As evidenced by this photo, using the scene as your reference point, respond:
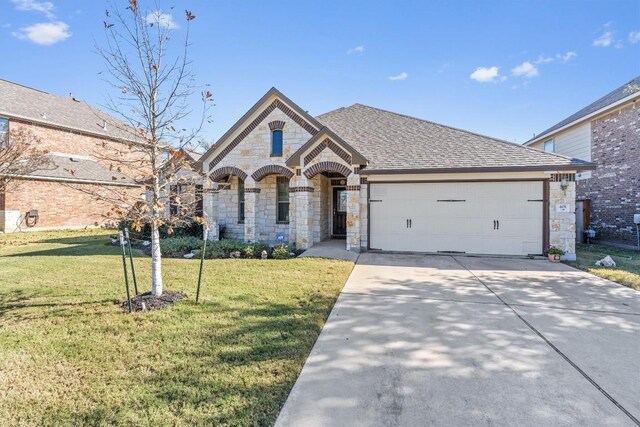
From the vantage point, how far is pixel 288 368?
3.28m

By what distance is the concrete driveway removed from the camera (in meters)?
2.64

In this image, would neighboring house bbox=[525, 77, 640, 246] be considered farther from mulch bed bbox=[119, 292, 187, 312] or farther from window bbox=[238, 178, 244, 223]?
mulch bed bbox=[119, 292, 187, 312]

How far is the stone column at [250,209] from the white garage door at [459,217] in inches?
183

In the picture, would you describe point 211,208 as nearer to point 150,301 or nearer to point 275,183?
point 275,183

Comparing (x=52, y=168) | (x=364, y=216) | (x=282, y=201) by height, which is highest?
(x=52, y=168)

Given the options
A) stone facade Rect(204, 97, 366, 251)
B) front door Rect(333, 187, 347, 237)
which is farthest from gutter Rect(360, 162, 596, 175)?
front door Rect(333, 187, 347, 237)

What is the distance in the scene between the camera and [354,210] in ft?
34.4

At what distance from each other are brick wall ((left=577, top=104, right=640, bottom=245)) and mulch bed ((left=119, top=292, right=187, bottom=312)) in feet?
57.1

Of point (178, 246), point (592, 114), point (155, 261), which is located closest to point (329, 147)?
point (178, 246)

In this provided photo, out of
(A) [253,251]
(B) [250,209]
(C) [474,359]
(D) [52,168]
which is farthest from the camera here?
(D) [52,168]

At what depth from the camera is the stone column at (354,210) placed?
34.4 feet

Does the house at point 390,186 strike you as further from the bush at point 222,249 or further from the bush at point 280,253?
the bush at point 222,249

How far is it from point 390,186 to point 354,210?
162 centimetres

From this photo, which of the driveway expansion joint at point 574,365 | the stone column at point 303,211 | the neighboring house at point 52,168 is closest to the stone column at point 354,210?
the stone column at point 303,211
